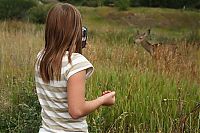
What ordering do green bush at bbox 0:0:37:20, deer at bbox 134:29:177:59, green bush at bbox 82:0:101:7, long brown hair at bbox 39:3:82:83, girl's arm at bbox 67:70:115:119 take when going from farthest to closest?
green bush at bbox 82:0:101:7, green bush at bbox 0:0:37:20, deer at bbox 134:29:177:59, long brown hair at bbox 39:3:82:83, girl's arm at bbox 67:70:115:119

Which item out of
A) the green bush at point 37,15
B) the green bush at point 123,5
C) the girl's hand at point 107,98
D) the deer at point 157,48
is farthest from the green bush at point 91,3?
the girl's hand at point 107,98

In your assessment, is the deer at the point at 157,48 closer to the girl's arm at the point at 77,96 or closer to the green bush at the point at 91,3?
the girl's arm at the point at 77,96

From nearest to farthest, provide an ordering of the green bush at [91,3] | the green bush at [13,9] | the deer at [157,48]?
the deer at [157,48], the green bush at [13,9], the green bush at [91,3]

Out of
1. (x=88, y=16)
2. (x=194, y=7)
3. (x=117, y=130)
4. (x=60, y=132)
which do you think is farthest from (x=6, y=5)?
(x=60, y=132)

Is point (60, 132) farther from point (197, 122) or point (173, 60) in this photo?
point (173, 60)

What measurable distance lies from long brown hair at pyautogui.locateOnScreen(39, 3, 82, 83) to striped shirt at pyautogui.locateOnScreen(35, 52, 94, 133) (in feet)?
0.11

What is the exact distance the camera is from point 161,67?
6652 mm

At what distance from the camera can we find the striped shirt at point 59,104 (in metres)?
2.79

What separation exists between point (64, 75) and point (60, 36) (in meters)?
0.22

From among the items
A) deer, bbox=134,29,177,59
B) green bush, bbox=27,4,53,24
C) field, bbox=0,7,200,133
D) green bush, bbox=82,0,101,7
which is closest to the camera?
field, bbox=0,7,200,133

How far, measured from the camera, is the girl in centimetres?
273

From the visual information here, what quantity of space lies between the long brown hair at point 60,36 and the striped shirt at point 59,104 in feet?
0.11

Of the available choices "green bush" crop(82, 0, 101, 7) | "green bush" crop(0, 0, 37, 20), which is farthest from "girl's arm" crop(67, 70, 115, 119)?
"green bush" crop(82, 0, 101, 7)

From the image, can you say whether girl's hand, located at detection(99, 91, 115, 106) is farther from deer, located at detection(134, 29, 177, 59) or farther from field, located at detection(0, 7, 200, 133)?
deer, located at detection(134, 29, 177, 59)
